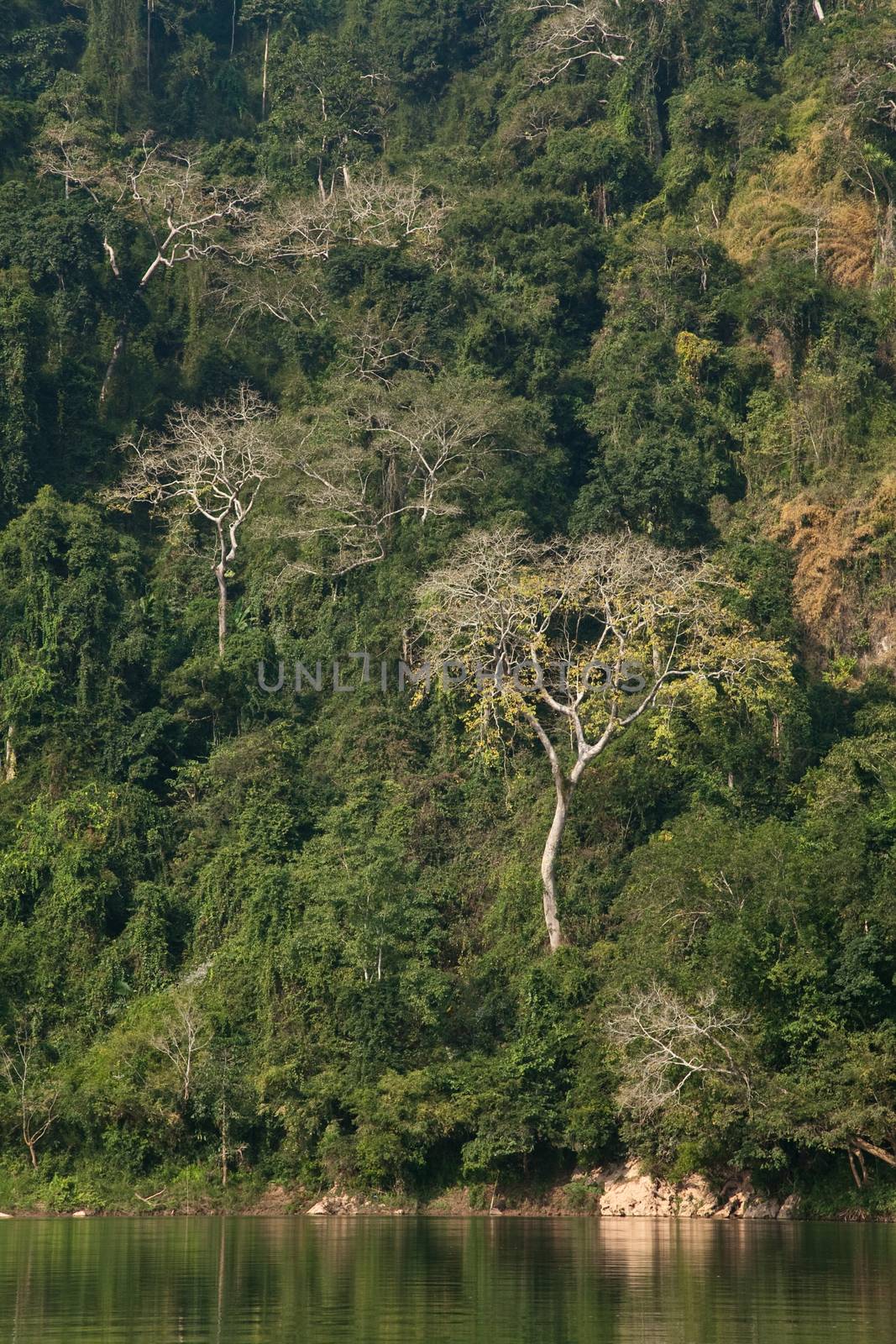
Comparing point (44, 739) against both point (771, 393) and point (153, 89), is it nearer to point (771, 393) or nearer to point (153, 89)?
point (771, 393)

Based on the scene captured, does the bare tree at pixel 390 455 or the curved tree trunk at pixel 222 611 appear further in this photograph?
the curved tree trunk at pixel 222 611

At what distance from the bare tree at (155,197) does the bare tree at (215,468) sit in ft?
13.6

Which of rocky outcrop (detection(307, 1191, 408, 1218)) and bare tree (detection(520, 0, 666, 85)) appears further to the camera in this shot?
bare tree (detection(520, 0, 666, 85))

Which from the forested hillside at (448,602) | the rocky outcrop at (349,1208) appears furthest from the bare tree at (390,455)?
the rocky outcrop at (349,1208)

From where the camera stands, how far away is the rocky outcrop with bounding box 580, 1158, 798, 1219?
1095 inches

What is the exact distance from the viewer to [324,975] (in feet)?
106

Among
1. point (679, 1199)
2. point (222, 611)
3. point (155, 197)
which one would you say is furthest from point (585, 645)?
point (155, 197)

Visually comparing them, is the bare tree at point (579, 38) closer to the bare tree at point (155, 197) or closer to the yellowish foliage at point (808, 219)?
the yellowish foliage at point (808, 219)

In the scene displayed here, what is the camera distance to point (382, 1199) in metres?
29.8

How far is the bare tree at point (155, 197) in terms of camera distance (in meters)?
47.7

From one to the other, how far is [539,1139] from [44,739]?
1429cm

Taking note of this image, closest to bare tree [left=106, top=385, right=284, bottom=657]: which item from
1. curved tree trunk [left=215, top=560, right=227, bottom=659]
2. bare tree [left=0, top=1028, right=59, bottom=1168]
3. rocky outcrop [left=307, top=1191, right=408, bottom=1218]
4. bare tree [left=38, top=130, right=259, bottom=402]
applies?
curved tree trunk [left=215, top=560, right=227, bottom=659]

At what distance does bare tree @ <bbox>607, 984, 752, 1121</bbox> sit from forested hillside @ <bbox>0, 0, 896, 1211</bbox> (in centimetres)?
11

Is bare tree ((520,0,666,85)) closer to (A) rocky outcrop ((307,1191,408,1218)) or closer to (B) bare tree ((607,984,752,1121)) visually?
(B) bare tree ((607,984,752,1121))
